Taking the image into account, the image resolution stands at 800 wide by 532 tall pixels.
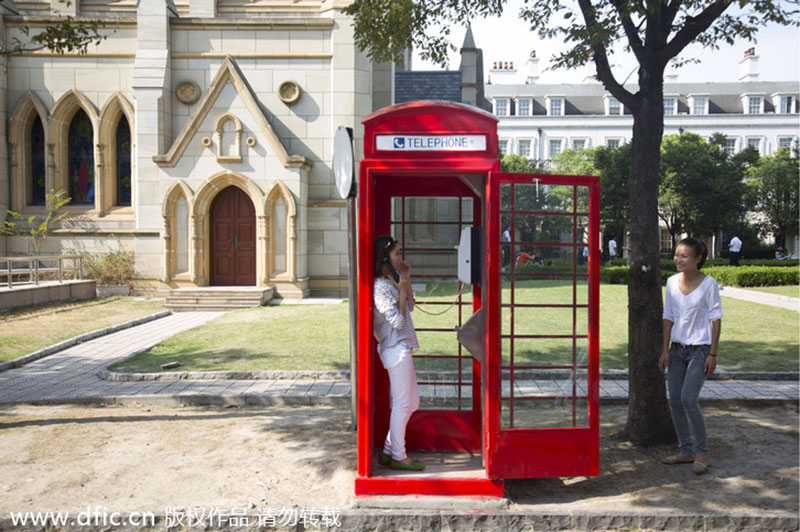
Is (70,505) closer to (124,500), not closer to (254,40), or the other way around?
(124,500)

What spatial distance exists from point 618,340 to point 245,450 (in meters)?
8.00

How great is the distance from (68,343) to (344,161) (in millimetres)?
8758

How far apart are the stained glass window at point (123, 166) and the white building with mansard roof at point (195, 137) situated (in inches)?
1.8

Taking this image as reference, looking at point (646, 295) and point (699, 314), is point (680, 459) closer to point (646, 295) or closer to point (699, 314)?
point (699, 314)

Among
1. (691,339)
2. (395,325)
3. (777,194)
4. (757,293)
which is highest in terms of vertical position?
(777,194)

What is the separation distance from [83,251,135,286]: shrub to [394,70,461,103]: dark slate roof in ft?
39.6

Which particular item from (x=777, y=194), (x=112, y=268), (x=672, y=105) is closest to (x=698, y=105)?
(x=672, y=105)

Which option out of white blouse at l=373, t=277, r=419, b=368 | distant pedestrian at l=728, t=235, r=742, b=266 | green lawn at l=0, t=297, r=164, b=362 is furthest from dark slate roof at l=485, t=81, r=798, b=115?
white blouse at l=373, t=277, r=419, b=368

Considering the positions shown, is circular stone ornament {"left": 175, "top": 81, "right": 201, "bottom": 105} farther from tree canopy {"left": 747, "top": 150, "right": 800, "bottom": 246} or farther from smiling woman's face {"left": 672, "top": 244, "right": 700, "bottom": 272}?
tree canopy {"left": 747, "top": 150, "right": 800, "bottom": 246}

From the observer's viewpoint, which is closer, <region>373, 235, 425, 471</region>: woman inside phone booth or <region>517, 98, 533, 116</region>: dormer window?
<region>373, 235, 425, 471</region>: woman inside phone booth

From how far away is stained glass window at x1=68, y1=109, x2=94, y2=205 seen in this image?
20.9m

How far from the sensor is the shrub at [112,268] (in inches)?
764

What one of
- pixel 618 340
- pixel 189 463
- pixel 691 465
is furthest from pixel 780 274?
pixel 189 463

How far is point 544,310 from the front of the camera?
4.51m
